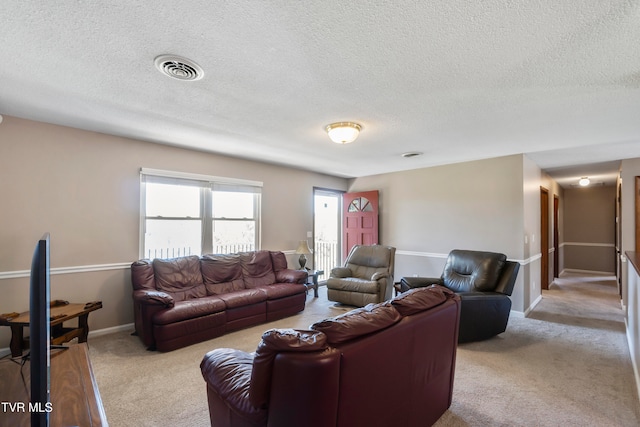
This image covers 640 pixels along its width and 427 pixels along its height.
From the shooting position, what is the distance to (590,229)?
788 cm

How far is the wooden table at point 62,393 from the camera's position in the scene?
1.08 m

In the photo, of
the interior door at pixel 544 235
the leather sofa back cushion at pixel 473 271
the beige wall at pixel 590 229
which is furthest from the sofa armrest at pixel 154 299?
the beige wall at pixel 590 229

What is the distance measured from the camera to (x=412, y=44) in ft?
5.70

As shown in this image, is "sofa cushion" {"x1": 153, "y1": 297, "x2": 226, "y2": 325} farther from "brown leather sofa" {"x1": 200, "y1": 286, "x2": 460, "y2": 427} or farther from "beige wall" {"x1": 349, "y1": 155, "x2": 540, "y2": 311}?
"beige wall" {"x1": 349, "y1": 155, "x2": 540, "y2": 311}

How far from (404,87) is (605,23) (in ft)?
3.65

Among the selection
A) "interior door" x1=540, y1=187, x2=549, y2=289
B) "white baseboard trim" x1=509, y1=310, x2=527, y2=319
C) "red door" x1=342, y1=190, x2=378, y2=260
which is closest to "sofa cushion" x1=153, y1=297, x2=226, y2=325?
"red door" x1=342, y1=190, x2=378, y2=260

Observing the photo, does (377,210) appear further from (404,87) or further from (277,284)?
(404,87)

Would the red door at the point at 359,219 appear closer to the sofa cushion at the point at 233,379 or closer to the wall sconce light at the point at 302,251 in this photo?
the wall sconce light at the point at 302,251

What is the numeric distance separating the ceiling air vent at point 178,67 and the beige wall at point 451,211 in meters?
4.38

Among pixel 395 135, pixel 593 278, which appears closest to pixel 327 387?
pixel 395 135

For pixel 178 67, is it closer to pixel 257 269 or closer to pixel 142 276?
pixel 142 276

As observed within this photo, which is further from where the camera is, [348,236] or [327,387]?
[348,236]

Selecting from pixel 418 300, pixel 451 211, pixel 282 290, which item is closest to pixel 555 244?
pixel 451 211

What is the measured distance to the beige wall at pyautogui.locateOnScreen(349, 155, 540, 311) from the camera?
4.46m
